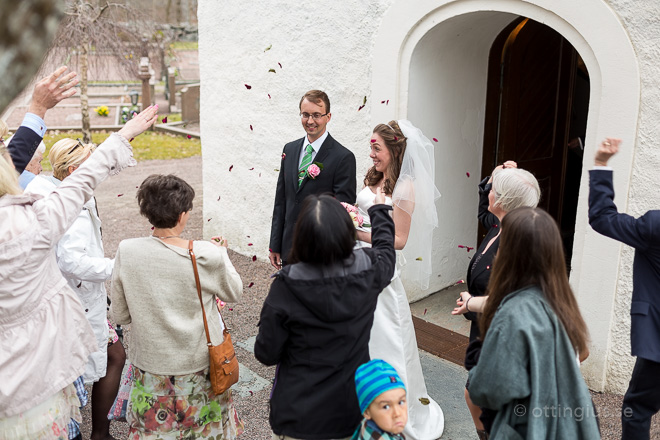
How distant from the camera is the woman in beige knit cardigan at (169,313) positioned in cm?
287

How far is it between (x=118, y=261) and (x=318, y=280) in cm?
113

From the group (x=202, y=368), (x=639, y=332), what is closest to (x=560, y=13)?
(x=639, y=332)

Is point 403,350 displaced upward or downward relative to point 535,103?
downward

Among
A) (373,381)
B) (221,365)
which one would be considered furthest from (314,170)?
(373,381)

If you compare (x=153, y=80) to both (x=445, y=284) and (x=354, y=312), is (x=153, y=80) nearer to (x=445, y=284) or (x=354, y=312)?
(x=445, y=284)

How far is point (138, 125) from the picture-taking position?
9.67 ft

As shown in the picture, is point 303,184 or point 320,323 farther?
point 303,184

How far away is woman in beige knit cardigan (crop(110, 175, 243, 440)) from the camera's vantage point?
9.42 ft

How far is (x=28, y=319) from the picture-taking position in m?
2.67

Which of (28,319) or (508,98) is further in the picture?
(508,98)

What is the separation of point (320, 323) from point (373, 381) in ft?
0.99

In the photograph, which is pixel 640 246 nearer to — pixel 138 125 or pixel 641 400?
pixel 641 400

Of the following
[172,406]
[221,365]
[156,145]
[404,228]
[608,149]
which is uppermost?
[608,149]

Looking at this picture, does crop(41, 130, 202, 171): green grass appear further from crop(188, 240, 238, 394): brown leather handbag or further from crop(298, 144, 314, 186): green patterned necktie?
crop(188, 240, 238, 394): brown leather handbag
